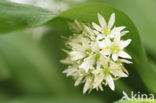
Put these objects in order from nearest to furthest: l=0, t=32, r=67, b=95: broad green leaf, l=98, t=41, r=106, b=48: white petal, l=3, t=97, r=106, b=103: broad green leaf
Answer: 1. l=98, t=41, r=106, b=48: white petal
2. l=3, t=97, r=106, b=103: broad green leaf
3. l=0, t=32, r=67, b=95: broad green leaf

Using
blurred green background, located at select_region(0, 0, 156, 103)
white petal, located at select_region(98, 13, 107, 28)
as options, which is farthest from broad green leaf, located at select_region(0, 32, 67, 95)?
white petal, located at select_region(98, 13, 107, 28)

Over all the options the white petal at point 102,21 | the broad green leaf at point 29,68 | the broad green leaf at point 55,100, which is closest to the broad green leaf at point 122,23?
the white petal at point 102,21

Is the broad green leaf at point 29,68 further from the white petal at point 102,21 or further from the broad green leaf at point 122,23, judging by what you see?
the white petal at point 102,21

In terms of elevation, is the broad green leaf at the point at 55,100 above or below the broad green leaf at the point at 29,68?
below

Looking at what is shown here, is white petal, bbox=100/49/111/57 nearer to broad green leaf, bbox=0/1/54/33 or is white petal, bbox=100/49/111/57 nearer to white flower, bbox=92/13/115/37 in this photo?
white flower, bbox=92/13/115/37

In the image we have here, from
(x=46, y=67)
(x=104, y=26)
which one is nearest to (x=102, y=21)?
(x=104, y=26)

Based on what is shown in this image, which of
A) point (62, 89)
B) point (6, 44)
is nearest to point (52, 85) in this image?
point (62, 89)
